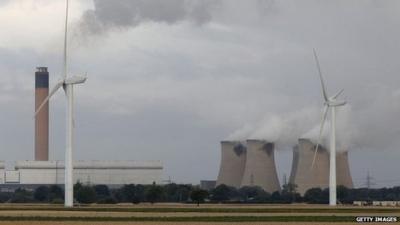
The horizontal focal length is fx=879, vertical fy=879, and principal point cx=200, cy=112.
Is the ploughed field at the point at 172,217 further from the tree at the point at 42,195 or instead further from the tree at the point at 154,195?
the tree at the point at 42,195

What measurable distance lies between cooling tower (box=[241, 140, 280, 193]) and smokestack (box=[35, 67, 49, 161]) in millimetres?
49476

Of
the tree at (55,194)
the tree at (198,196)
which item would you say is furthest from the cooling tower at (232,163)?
the tree at (198,196)

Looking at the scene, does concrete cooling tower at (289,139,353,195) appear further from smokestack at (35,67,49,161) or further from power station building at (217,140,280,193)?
smokestack at (35,67,49,161)

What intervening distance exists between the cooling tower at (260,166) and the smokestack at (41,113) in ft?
162

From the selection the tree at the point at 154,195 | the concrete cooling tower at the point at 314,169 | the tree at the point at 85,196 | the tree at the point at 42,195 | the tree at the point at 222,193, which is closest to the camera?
the tree at the point at 85,196

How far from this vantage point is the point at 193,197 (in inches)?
4865

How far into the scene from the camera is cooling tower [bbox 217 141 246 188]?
524ft

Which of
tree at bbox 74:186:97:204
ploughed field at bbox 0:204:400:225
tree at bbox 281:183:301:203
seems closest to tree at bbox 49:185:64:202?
tree at bbox 74:186:97:204

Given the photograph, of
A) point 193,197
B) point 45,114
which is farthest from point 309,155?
point 45,114

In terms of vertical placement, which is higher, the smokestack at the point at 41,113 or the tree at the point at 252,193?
the smokestack at the point at 41,113

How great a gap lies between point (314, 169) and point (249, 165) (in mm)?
12553

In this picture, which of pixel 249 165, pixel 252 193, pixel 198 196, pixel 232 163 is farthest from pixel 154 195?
pixel 232 163

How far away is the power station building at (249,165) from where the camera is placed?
15400 centimetres

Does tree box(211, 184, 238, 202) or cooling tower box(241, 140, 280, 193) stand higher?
cooling tower box(241, 140, 280, 193)
